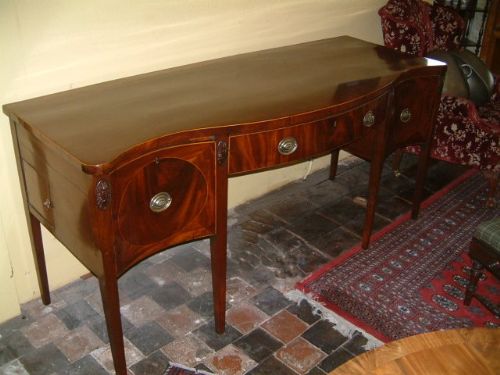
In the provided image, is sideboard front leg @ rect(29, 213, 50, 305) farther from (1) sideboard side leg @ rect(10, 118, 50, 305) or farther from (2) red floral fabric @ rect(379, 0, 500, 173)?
(2) red floral fabric @ rect(379, 0, 500, 173)

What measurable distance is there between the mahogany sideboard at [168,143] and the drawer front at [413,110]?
6 cm

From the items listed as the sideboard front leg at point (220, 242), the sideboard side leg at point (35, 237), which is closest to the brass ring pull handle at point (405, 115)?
the sideboard front leg at point (220, 242)

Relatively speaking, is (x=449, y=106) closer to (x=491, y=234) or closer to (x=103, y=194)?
(x=491, y=234)

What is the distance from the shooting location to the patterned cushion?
6.75ft

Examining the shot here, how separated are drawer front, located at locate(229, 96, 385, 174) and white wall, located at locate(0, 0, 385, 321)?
717 mm

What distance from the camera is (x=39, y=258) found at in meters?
2.13

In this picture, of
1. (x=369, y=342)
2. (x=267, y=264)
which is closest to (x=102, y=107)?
A: (x=267, y=264)

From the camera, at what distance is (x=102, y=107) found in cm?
183

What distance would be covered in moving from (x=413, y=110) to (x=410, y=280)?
0.80 meters

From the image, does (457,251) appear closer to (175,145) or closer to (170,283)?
(170,283)

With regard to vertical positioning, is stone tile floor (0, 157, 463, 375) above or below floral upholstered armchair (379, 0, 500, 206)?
below

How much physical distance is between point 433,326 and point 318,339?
1.64 feet

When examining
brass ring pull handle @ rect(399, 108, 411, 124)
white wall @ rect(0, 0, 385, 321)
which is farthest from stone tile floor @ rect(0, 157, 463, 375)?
brass ring pull handle @ rect(399, 108, 411, 124)

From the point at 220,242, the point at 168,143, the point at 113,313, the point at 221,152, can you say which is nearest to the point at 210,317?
the point at 220,242
